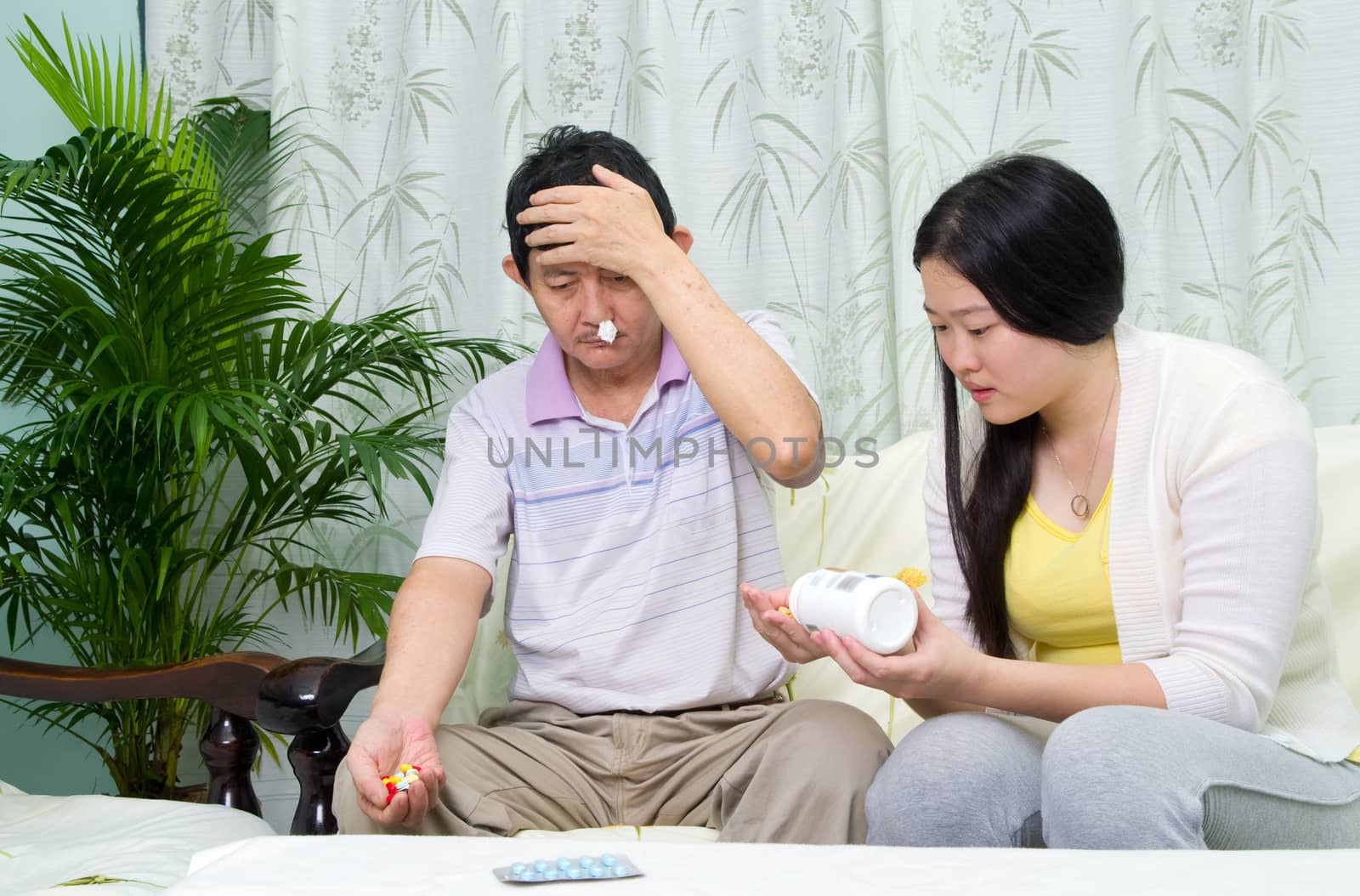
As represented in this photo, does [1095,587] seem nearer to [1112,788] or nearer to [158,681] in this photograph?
[1112,788]

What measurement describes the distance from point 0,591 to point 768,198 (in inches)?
58.8

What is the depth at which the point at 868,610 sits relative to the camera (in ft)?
3.59

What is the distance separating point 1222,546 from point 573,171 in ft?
2.95

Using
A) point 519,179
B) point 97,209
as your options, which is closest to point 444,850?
point 519,179

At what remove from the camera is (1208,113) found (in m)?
2.02

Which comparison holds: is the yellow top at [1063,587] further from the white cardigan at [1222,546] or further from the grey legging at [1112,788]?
the grey legging at [1112,788]

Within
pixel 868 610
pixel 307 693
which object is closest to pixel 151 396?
pixel 307 693

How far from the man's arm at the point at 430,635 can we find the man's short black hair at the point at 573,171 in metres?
0.43

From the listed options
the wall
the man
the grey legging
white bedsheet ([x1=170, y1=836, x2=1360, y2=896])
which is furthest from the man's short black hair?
the wall

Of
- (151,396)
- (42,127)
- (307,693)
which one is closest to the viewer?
(307,693)

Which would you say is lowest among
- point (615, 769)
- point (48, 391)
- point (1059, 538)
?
point (615, 769)

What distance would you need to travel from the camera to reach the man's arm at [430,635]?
1.36m

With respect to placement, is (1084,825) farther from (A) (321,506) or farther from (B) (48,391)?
(B) (48,391)

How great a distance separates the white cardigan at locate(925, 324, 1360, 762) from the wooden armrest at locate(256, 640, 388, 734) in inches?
A: 34.2
